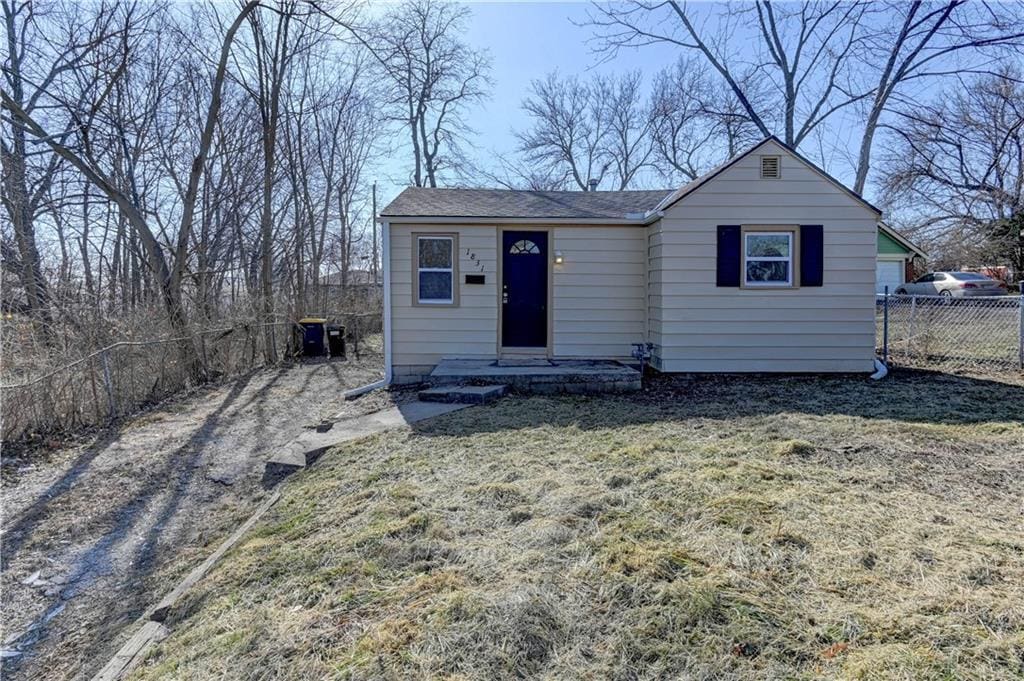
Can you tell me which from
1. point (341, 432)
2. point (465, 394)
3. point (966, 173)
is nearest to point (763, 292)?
point (465, 394)

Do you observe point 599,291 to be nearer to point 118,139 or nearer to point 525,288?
point 525,288

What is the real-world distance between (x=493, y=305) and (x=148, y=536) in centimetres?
525

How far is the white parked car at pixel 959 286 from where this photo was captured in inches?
730

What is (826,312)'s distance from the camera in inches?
309

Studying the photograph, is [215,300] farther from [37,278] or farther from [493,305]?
[493,305]

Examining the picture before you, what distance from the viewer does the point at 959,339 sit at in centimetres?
981

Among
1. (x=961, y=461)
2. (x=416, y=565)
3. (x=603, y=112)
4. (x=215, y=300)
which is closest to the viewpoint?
(x=416, y=565)

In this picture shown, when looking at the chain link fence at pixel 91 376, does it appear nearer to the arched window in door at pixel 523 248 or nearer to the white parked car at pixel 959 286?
the arched window in door at pixel 523 248

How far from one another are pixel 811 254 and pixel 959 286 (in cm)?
1522

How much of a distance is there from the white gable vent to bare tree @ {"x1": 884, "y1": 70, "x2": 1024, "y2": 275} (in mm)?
14446

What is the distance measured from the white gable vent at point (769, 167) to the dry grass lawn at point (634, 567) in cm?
420

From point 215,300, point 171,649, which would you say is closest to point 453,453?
point 171,649

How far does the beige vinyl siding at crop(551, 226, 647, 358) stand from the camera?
8305 millimetres

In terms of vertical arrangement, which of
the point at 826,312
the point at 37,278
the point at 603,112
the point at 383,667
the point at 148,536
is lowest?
the point at 148,536
